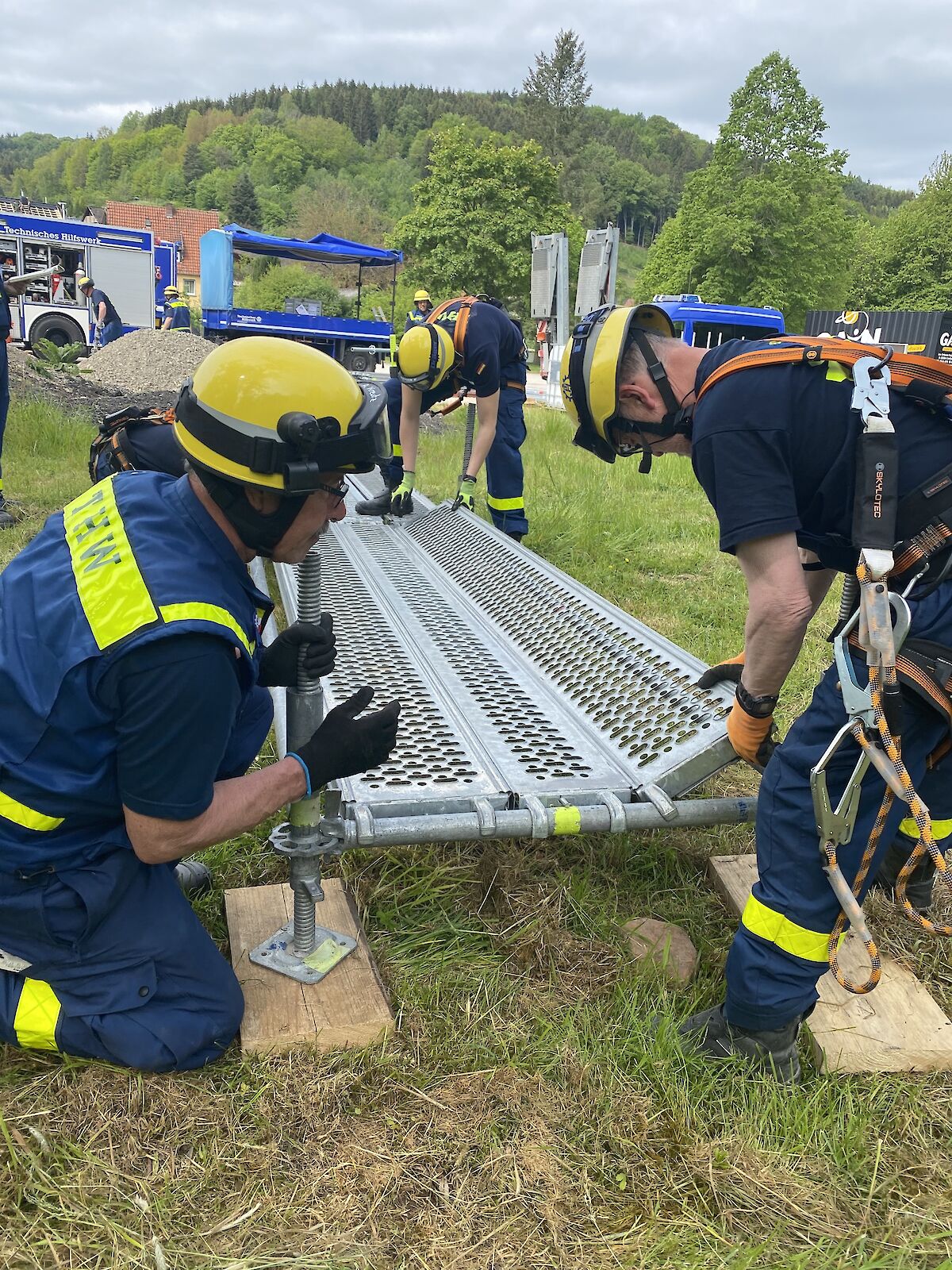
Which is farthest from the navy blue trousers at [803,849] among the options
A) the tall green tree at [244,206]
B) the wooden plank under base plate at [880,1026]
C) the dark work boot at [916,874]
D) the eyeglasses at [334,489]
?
the tall green tree at [244,206]

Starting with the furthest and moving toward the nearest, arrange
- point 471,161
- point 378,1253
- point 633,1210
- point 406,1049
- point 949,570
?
point 471,161
point 406,1049
point 949,570
point 633,1210
point 378,1253

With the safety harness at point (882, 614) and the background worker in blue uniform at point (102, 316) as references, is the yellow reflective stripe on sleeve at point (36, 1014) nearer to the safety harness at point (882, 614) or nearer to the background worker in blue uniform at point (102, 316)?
the safety harness at point (882, 614)

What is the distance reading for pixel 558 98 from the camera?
67.1 meters

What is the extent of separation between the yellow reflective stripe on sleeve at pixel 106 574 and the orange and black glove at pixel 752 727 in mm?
1540

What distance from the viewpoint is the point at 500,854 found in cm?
291

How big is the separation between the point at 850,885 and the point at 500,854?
1.14 metres

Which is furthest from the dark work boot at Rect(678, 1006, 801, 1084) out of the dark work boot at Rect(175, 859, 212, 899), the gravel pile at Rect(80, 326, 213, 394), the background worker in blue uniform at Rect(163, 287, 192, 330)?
the background worker in blue uniform at Rect(163, 287, 192, 330)

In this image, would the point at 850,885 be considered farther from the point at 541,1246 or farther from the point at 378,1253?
the point at 378,1253

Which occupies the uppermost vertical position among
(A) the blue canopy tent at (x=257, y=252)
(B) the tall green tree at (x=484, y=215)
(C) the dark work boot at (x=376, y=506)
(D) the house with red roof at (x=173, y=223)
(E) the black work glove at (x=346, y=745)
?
(D) the house with red roof at (x=173, y=223)

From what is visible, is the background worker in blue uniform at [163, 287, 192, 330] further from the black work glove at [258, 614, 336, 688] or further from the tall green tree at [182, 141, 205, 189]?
the tall green tree at [182, 141, 205, 189]

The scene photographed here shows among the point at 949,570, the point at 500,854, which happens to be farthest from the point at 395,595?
the point at 949,570

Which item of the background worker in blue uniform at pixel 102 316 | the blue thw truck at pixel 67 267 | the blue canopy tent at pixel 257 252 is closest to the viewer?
the background worker in blue uniform at pixel 102 316

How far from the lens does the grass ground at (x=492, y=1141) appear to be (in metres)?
1.72

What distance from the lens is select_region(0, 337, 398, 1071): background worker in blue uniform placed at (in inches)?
66.8
